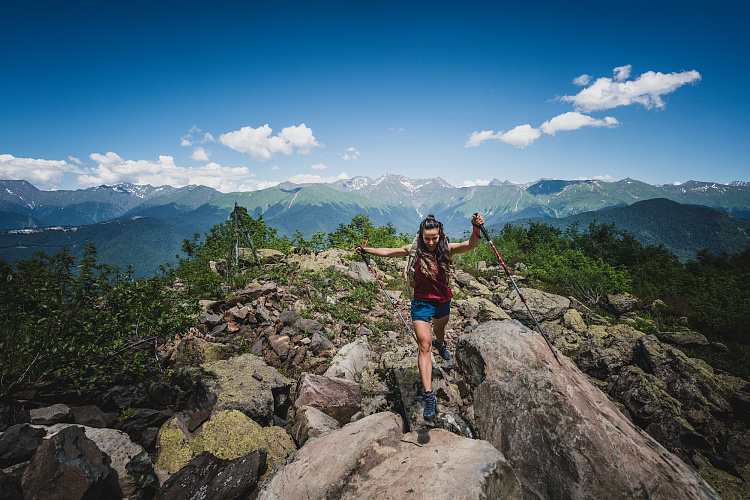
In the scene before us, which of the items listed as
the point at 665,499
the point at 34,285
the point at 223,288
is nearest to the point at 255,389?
the point at 34,285

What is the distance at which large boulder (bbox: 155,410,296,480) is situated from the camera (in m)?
4.58

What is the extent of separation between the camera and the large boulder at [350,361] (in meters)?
7.37

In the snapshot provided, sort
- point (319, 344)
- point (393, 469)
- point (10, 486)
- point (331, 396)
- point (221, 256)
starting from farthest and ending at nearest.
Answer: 1. point (221, 256)
2. point (319, 344)
3. point (331, 396)
4. point (393, 469)
5. point (10, 486)

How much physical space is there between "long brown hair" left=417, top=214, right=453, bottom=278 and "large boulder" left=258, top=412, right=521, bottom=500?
9.07ft

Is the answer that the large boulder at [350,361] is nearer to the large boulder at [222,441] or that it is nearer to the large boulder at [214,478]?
the large boulder at [222,441]

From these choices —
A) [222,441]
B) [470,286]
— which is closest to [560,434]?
[222,441]

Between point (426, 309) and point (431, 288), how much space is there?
16.6 inches

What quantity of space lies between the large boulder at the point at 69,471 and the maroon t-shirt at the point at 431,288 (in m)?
5.26

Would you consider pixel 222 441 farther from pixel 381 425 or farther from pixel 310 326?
pixel 310 326

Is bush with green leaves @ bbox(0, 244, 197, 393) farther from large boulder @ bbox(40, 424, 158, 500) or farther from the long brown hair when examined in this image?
the long brown hair

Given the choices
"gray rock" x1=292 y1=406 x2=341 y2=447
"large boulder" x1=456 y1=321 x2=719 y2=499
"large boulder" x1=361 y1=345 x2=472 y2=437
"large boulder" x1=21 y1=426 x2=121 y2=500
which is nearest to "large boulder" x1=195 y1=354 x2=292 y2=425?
"gray rock" x1=292 y1=406 x2=341 y2=447

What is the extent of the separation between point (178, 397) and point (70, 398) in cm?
169

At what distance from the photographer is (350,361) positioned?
7797mm

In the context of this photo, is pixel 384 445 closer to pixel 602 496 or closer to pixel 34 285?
pixel 602 496
